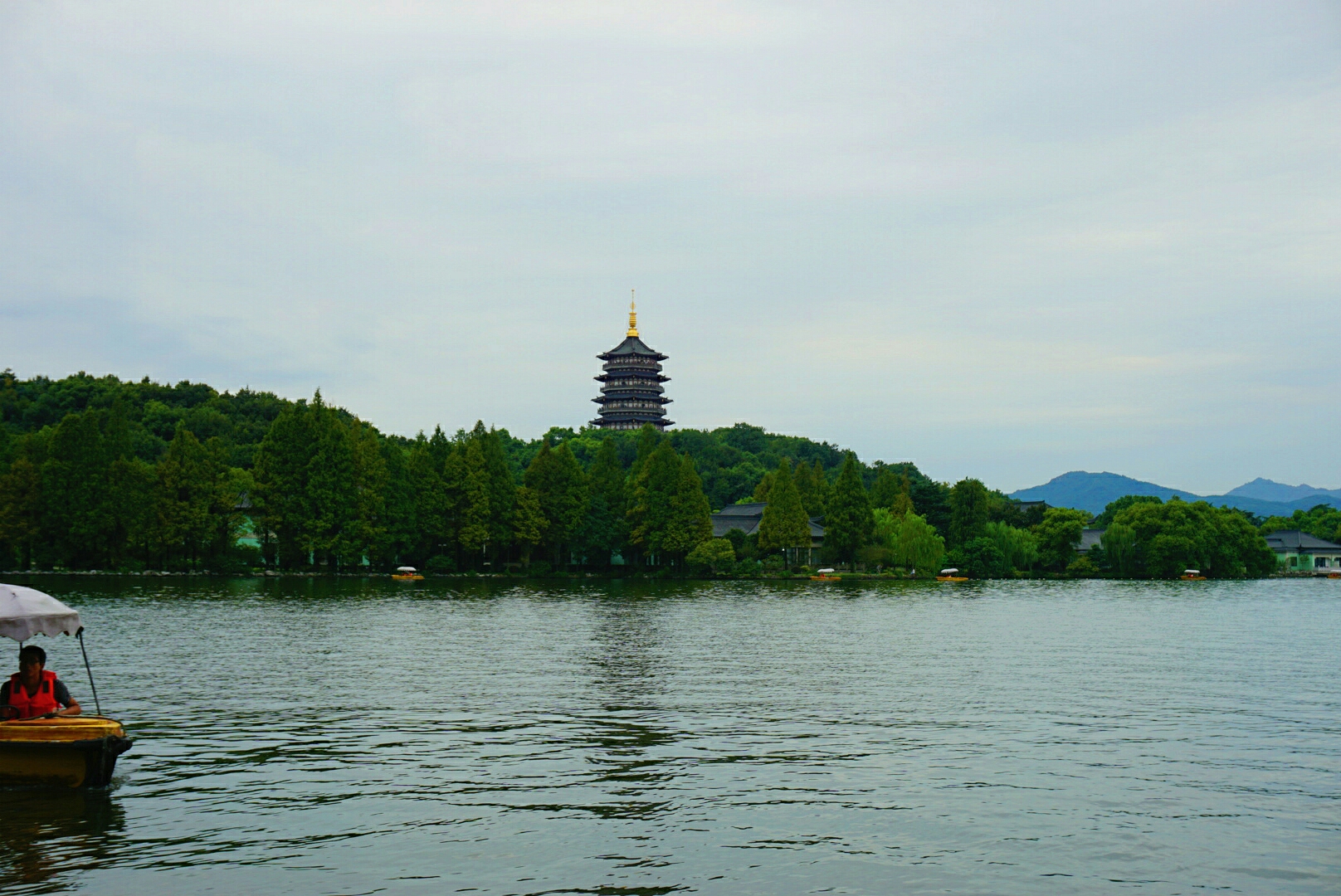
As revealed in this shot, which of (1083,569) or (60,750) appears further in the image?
(1083,569)

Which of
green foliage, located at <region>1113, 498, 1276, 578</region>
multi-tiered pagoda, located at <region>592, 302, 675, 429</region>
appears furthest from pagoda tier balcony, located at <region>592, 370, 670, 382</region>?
green foliage, located at <region>1113, 498, 1276, 578</region>

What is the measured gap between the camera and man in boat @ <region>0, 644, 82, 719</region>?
14.1 metres

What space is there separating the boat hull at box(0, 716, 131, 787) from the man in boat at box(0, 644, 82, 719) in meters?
0.61

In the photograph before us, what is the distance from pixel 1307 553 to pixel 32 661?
4646 inches

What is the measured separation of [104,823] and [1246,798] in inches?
553

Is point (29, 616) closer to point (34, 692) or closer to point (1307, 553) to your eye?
point (34, 692)

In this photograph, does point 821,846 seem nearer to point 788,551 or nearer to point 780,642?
point 780,642

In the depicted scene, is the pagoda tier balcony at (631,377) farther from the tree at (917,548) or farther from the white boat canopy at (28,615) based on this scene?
the white boat canopy at (28,615)

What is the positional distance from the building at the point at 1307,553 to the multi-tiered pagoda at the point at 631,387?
7329 centimetres

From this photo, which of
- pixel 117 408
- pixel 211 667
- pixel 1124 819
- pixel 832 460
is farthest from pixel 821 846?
pixel 832 460

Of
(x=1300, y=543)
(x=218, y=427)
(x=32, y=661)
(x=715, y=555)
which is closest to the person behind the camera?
Result: (x=32, y=661)

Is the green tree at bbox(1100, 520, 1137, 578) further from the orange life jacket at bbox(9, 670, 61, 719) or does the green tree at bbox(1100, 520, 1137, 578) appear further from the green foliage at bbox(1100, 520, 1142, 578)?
the orange life jacket at bbox(9, 670, 61, 719)

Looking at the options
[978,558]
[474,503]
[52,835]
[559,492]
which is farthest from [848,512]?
[52,835]

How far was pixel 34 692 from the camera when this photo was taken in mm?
14273
